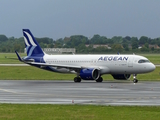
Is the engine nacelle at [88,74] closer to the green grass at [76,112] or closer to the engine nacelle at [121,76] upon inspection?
the engine nacelle at [121,76]

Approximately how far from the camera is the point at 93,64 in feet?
184

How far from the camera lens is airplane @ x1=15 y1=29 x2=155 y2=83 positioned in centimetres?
5372

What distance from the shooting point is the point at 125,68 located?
54.1m

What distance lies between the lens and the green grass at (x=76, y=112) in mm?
22156

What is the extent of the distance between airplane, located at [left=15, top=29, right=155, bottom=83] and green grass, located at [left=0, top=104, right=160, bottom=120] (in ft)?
89.7

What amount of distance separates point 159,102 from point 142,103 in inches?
48.6

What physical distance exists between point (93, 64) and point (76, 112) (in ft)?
106

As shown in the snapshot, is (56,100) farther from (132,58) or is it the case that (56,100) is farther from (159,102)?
(132,58)

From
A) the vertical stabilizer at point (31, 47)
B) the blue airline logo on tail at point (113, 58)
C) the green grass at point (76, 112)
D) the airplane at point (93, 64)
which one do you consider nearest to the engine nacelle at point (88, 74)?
the airplane at point (93, 64)

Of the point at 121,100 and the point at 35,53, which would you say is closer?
the point at 121,100

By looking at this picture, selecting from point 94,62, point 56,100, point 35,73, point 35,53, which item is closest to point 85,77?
point 94,62

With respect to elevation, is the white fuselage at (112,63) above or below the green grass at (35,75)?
above

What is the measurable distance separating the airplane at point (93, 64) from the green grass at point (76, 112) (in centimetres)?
2733

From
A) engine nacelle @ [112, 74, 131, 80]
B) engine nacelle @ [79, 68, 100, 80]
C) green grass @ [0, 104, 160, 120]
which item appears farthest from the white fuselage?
green grass @ [0, 104, 160, 120]
